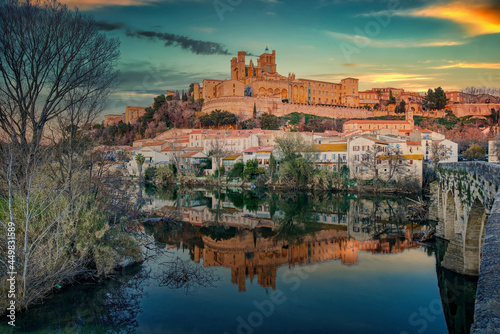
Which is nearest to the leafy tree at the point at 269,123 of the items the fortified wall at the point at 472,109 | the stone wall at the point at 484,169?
the fortified wall at the point at 472,109

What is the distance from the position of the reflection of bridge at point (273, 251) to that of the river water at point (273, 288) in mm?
35

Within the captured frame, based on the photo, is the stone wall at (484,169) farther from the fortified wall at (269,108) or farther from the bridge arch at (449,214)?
the fortified wall at (269,108)

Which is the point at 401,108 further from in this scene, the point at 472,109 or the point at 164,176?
the point at 164,176

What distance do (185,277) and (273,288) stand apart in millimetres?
2295

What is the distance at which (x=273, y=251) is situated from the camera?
13.4 m

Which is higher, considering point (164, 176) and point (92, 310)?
point (164, 176)

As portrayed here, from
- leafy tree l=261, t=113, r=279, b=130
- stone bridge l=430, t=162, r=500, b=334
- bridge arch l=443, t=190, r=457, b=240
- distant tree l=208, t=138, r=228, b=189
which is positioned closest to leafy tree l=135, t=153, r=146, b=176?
distant tree l=208, t=138, r=228, b=189

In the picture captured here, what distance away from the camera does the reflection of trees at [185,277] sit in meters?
9.52

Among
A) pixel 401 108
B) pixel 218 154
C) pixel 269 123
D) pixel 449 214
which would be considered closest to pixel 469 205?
pixel 449 214

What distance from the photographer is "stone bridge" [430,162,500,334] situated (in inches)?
93.6

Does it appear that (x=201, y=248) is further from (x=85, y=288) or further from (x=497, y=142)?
(x=497, y=142)

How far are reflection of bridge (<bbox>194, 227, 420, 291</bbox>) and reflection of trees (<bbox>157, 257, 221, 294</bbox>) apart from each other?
2.24ft

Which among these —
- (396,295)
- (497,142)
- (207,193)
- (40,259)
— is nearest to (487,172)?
(396,295)

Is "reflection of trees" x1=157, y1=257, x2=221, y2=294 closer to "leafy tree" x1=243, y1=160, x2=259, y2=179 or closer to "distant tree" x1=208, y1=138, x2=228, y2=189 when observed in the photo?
"leafy tree" x1=243, y1=160, x2=259, y2=179
